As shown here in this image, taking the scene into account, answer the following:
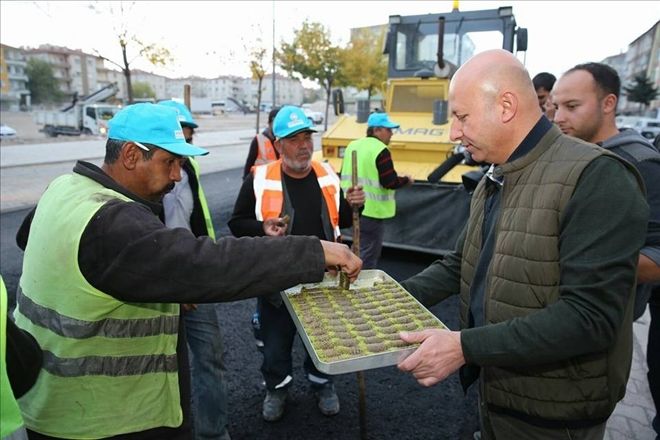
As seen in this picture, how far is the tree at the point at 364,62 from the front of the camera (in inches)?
955

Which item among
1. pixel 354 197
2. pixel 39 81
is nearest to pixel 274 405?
pixel 354 197

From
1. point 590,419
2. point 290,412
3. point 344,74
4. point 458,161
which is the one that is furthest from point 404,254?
point 344,74

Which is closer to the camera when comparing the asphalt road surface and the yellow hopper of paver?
the asphalt road surface

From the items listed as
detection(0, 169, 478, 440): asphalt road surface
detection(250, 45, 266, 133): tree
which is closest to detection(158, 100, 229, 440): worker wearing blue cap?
detection(0, 169, 478, 440): asphalt road surface

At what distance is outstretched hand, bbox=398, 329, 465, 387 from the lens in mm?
1454

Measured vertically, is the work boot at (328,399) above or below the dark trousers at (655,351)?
below

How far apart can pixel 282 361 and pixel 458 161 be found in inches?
134

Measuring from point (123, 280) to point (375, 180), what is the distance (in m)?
3.88

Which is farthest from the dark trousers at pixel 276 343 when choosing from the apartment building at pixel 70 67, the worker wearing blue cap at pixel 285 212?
the apartment building at pixel 70 67

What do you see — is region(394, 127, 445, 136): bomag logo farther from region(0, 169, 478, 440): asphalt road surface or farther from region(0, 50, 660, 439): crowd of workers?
region(0, 50, 660, 439): crowd of workers

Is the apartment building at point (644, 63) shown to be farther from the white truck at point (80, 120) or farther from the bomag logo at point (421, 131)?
the bomag logo at point (421, 131)

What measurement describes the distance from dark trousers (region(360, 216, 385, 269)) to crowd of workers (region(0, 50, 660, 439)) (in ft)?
10.7

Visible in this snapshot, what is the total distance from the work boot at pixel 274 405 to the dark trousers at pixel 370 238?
88.0 inches

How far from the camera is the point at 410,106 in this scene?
7582 millimetres
